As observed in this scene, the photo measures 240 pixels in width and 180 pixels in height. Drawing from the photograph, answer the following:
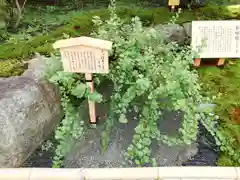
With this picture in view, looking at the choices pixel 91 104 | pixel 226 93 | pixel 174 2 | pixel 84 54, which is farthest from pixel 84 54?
pixel 174 2

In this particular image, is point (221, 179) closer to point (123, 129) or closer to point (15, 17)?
point (123, 129)

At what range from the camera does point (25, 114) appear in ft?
12.7

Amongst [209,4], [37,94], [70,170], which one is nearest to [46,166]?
[70,170]

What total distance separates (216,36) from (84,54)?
7.74 feet

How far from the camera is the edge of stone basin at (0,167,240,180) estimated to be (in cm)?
357

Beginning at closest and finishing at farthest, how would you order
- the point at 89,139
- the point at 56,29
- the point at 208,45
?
the point at 89,139 → the point at 208,45 → the point at 56,29

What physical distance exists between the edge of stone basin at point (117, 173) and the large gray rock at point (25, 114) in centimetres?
25

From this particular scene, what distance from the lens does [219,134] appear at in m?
3.86

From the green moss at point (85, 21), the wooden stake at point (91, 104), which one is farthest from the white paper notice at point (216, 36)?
the wooden stake at point (91, 104)

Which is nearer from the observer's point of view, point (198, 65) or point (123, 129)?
point (123, 129)

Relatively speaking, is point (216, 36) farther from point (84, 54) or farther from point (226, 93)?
point (84, 54)

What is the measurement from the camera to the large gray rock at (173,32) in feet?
18.0

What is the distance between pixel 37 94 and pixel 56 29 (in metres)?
1.97

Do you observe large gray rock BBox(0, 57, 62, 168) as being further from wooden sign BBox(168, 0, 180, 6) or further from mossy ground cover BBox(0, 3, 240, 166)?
wooden sign BBox(168, 0, 180, 6)
